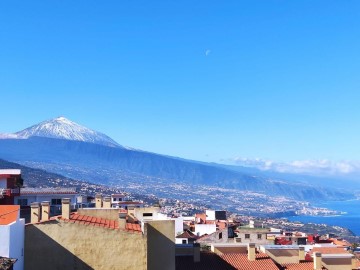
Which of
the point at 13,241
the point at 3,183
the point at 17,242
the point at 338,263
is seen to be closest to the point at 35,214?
the point at 17,242

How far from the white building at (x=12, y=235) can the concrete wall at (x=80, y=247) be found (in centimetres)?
69

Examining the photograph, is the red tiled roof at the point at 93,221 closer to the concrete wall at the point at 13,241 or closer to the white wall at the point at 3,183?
the concrete wall at the point at 13,241

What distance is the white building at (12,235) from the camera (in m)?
19.8

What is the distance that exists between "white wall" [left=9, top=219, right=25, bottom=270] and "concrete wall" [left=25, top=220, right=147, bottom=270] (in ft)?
1.88

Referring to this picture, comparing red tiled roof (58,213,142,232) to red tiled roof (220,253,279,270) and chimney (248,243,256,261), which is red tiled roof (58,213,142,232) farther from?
chimney (248,243,256,261)

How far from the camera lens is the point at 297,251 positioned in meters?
38.2

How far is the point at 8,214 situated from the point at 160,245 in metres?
7.32

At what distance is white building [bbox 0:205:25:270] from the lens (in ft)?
64.8

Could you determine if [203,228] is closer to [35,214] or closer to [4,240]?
[35,214]

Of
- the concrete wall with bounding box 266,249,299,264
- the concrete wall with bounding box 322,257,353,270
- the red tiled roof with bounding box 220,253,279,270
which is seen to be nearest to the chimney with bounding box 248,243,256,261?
the red tiled roof with bounding box 220,253,279,270

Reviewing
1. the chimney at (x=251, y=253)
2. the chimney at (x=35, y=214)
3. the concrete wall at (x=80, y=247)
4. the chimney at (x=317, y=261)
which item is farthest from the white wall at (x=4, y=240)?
the chimney at (x=317, y=261)

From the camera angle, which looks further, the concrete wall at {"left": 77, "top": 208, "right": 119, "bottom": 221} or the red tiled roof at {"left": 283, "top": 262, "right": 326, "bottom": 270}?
the red tiled roof at {"left": 283, "top": 262, "right": 326, "bottom": 270}

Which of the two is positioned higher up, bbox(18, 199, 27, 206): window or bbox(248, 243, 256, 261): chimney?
bbox(18, 199, 27, 206): window

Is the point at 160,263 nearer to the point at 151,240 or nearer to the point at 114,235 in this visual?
the point at 151,240
